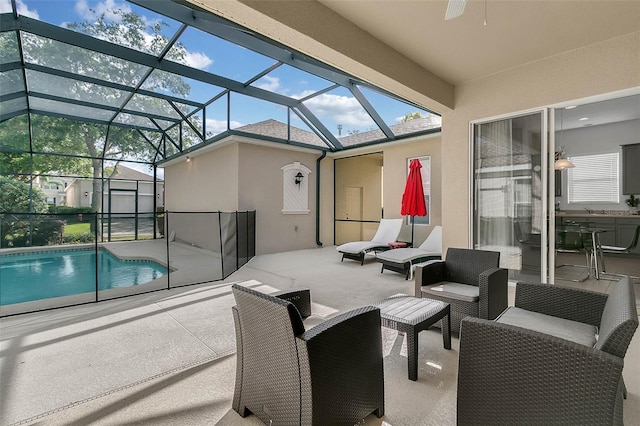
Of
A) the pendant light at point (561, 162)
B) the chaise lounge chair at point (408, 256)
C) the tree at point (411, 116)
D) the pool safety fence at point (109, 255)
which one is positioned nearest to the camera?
the chaise lounge chair at point (408, 256)

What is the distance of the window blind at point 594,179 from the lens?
761cm

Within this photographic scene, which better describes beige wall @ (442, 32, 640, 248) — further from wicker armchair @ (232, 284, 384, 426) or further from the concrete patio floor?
wicker armchair @ (232, 284, 384, 426)

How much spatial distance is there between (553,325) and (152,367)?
3109mm

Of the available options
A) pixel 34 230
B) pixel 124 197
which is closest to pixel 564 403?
pixel 34 230

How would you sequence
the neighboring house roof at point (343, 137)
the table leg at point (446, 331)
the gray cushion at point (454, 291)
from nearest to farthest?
the table leg at point (446, 331) < the gray cushion at point (454, 291) < the neighboring house roof at point (343, 137)

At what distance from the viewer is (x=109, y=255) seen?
31.1ft

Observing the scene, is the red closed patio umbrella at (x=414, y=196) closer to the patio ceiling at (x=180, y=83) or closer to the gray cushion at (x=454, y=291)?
the patio ceiling at (x=180, y=83)

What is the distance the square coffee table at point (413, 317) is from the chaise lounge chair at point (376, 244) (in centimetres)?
393

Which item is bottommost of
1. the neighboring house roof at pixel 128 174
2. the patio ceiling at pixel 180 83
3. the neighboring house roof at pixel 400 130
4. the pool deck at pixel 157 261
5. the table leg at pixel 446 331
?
the pool deck at pixel 157 261

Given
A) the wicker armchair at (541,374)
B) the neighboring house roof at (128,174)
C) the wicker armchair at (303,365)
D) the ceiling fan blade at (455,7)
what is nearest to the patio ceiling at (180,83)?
the neighboring house roof at (128,174)

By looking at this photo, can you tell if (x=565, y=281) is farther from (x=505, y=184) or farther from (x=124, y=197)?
(x=124, y=197)

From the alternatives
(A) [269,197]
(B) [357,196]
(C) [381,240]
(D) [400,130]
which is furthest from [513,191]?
(B) [357,196]

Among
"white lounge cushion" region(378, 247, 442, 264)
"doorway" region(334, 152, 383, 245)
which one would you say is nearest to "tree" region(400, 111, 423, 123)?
"doorway" region(334, 152, 383, 245)

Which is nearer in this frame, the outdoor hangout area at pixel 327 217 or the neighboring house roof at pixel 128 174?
the outdoor hangout area at pixel 327 217
